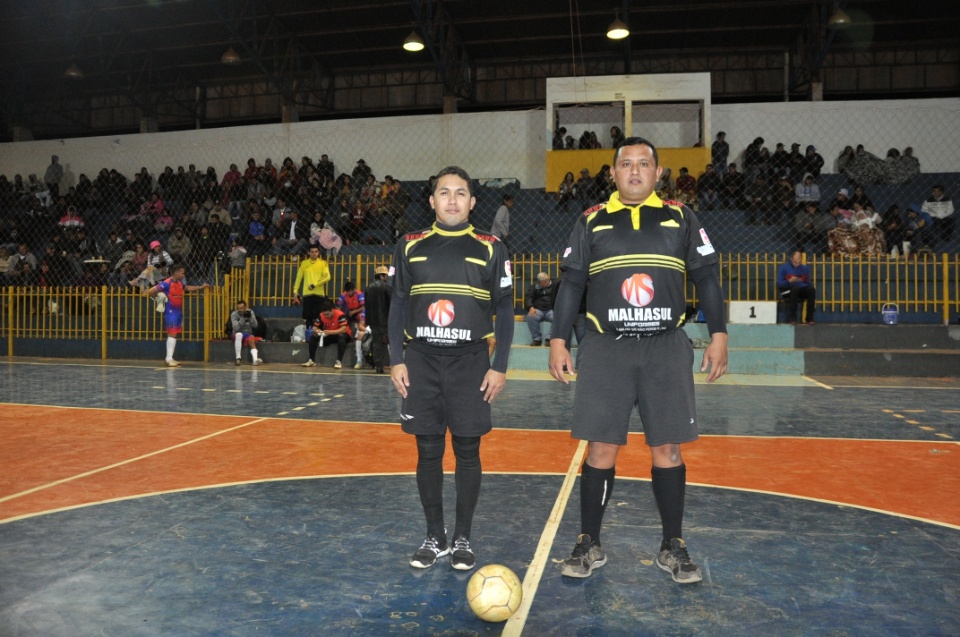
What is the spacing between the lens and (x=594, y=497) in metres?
3.67

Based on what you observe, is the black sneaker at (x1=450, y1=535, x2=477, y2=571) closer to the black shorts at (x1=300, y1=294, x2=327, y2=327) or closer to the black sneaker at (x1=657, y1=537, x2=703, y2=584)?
the black sneaker at (x1=657, y1=537, x2=703, y2=584)

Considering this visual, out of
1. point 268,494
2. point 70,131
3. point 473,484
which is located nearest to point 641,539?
point 473,484

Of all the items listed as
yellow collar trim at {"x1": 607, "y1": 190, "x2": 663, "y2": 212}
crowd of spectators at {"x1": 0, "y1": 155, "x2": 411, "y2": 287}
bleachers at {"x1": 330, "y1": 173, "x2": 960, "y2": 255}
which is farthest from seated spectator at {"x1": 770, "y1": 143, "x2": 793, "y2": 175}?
yellow collar trim at {"x1": 607, "y1": 190, "x2": 663, "y2": 212}

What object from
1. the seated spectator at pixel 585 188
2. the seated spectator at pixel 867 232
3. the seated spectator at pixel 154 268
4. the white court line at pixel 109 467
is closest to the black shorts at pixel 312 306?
the seated spectator at pixel 154 268

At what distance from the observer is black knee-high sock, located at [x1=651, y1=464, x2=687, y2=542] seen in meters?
3.59

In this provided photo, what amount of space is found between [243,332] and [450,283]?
506 inches

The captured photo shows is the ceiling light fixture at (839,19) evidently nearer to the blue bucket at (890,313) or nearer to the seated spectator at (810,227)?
the seated spectator at (810,227)

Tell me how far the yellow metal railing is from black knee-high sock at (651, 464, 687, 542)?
477 inches

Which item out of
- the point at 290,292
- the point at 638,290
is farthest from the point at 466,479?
the point at 290,292

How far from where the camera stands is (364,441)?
22.8 ft

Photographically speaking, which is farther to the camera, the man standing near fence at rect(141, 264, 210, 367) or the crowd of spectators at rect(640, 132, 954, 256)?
the crowd of spectators at rect(640, 132, 954, 256)

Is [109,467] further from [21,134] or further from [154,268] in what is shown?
[21,134]

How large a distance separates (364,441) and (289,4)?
18613 mm

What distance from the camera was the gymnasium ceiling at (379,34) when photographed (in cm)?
2183
